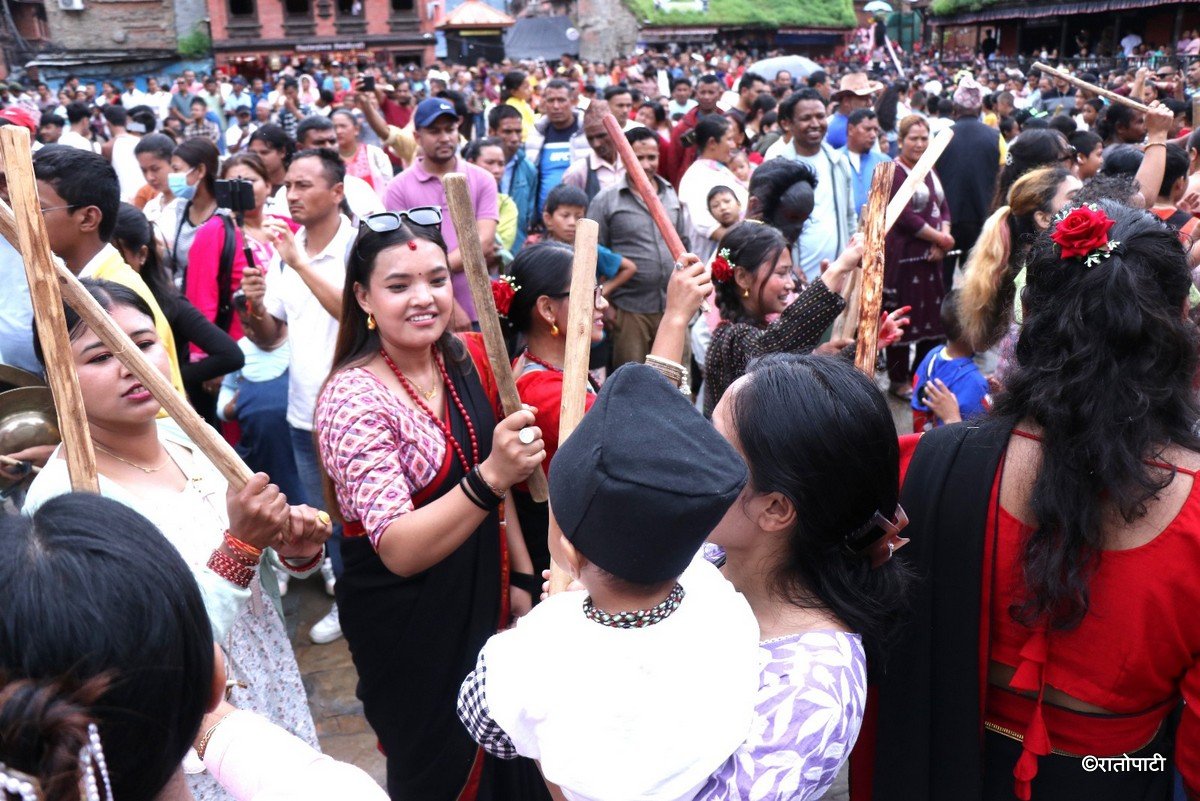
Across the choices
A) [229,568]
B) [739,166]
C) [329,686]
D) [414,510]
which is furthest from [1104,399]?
[739,166]

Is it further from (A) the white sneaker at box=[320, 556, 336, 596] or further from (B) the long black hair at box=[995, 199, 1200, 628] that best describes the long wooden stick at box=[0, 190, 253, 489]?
(A) the white sneaker at box=[320, 556, 336, 596]

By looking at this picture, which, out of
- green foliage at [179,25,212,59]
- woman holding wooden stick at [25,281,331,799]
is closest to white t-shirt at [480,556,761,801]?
woman holding wooden stick at [25,281,331,799]

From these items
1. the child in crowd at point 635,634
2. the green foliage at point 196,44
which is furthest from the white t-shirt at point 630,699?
the green foliage at point 196,44

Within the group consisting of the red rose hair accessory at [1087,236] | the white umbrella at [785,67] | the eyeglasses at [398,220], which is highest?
the white umbrella at [785,67]

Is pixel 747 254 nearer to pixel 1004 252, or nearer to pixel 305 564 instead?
pixel 1004 252

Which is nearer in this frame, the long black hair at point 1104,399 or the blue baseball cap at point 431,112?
the long black hair at point 1104,399

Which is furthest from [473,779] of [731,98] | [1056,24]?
[1056,24]

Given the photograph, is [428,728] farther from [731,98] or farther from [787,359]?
[731,98]

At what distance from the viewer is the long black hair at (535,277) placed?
279 cm

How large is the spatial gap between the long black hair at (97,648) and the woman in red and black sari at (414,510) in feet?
3.60

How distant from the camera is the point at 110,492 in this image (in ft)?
6.48

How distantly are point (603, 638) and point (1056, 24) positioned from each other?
41191mm

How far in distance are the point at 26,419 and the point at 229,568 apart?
0.96m

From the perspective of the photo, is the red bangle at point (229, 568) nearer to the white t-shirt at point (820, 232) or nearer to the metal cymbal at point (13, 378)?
the metal cymbal at point (13, 378)
